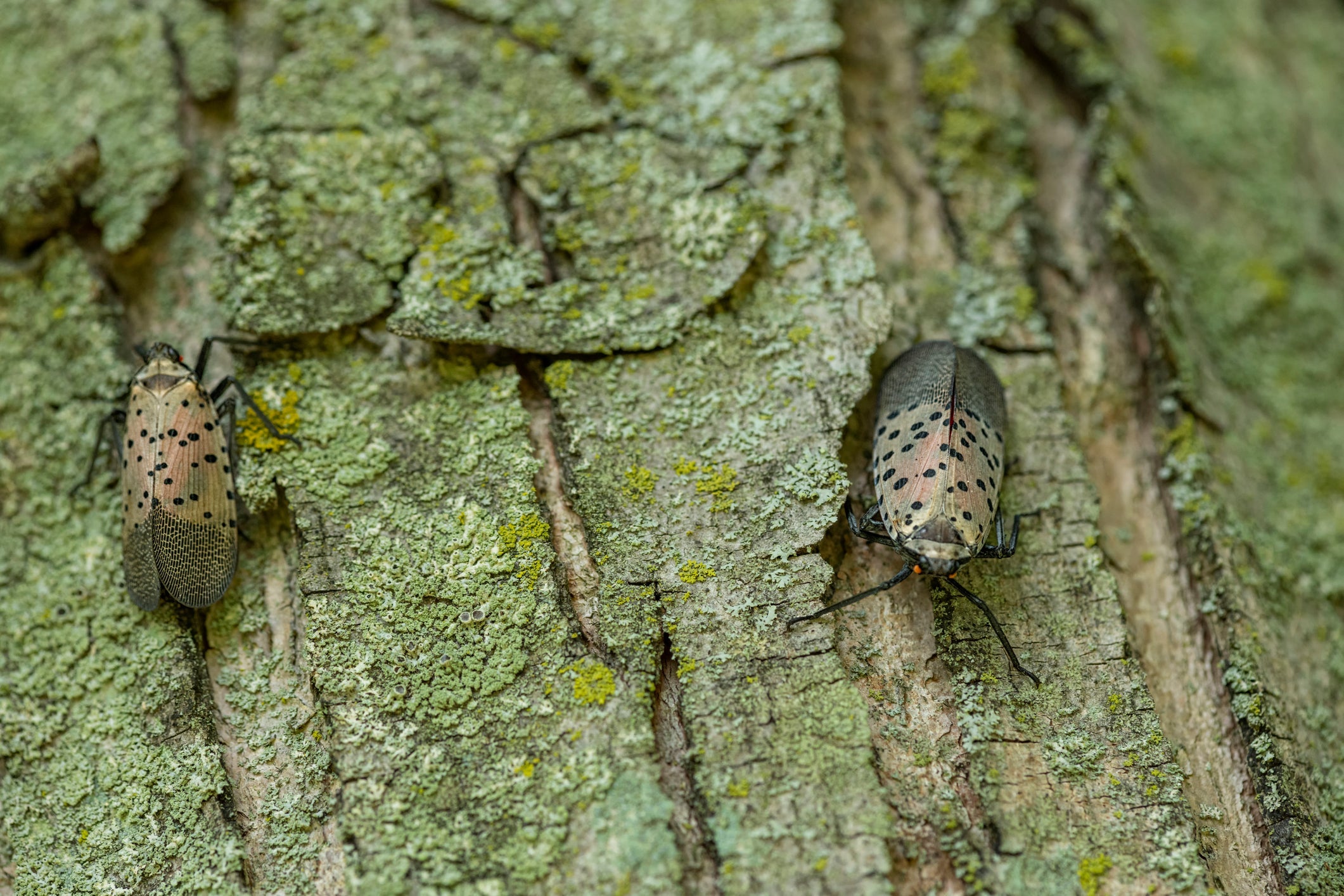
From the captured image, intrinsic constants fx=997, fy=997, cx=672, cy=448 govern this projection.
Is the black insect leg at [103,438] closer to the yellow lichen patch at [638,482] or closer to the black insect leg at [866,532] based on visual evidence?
the yellow lichen patch at [638,482]

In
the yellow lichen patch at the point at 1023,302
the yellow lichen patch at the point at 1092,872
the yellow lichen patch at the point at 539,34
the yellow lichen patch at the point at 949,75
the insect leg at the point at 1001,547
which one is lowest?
the yellow lichen patch at the point at 1092,872

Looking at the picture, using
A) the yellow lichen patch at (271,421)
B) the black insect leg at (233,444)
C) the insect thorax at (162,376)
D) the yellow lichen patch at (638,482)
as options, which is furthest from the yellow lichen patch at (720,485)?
the insect thorax at (162,376)

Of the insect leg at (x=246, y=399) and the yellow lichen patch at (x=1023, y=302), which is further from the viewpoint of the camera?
the yellow lichen patch at (x=1023, y=302)

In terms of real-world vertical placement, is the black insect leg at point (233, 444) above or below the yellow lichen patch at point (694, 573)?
below

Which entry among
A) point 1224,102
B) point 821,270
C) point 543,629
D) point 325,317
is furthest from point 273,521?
point 1224,102

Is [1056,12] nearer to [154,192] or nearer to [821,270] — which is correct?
[821,270]

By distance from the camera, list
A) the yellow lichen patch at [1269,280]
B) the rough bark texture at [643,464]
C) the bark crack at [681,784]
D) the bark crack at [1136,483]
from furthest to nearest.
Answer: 1. the yellow lichen patch at [1269,280]
2. the bark crack at [1136,483]
3. the rough bark texture at [643,464]
4. the bark crack at [681,784]
